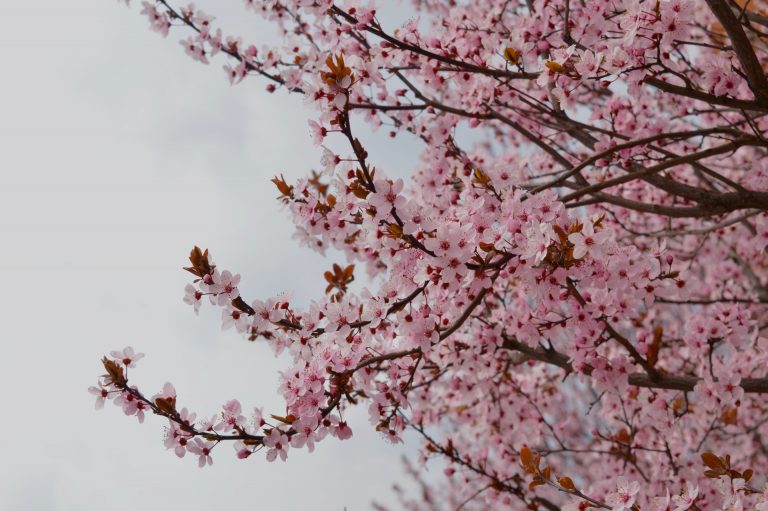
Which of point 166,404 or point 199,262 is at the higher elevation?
point 199,262

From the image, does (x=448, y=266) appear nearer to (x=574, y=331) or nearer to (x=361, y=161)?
(x=361, y=161)

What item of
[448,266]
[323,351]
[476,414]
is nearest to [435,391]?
[476,414]

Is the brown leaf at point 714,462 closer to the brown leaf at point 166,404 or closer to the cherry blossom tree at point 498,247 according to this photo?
the cherry blossom tree at point 498,247

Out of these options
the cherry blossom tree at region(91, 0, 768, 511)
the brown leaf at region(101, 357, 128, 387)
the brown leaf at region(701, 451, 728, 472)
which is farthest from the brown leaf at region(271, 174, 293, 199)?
the brown leaf at region(701, 451, 728, 472)

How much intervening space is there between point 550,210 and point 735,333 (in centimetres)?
235

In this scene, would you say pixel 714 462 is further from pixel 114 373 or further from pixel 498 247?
pixel 114 373

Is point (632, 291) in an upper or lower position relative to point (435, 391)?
lower

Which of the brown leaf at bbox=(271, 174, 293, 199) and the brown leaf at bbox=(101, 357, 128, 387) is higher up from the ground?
the brown leaf at bbox=(271, 174, 293, 199)

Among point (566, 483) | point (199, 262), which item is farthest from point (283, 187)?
point (566, 483)

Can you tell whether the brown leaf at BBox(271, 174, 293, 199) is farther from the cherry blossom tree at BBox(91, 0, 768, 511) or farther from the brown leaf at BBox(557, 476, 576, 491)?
the brown leaf at BBox(557, 476, 576, 491)

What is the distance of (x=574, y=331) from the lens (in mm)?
3695

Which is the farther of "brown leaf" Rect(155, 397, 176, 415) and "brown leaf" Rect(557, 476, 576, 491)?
"brown leaf" Rect(557, 476, 576, 491)

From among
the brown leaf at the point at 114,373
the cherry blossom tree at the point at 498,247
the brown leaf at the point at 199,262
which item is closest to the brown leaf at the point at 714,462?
the cherry blossom tree at the point at 498,247

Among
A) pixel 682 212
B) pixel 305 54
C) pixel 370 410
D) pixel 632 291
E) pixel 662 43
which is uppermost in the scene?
pixel 305 54
